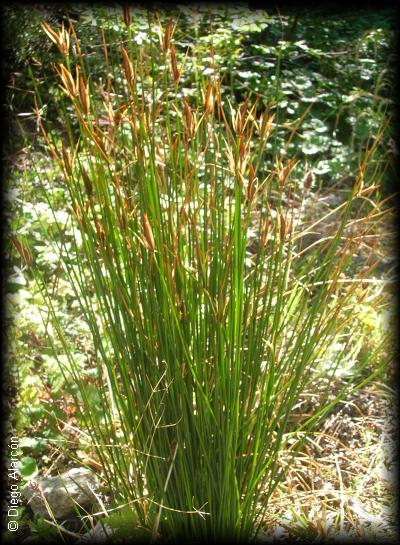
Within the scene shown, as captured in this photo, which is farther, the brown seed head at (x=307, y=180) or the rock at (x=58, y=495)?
the rock at (x=58, y=495)

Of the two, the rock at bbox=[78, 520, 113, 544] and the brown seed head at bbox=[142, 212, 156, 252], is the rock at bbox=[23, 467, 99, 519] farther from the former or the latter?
the brown seed head at bbox=[142, 212, 156, 252]

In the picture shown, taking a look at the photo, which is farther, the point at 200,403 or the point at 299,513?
the point at 299,513

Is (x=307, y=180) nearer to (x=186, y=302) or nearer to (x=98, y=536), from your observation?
(x=186, y=302)

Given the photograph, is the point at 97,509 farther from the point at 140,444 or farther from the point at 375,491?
the point at 375,491

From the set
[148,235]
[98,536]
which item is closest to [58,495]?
[98,536]

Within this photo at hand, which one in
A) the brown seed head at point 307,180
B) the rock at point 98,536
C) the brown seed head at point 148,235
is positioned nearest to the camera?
the brown seed head at point 148,235

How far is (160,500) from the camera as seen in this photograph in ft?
5.20

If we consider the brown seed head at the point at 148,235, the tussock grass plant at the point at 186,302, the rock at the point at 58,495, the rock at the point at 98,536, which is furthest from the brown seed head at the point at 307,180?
the rock at the point at 58,495

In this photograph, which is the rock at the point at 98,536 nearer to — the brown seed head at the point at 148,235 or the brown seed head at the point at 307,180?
the brown seed head at the point at 148,235

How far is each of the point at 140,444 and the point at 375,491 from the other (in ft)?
3.48

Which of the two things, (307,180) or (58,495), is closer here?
(307,180)

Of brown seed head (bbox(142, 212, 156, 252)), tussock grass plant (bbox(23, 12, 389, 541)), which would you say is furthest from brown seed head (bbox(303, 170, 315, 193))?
brown seed head (bbox(142, 212, 156, 252))

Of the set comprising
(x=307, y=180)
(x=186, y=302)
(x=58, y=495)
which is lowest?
(x=58, y=495)

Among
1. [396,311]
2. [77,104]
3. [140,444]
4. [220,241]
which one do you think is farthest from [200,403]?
[396,311]
